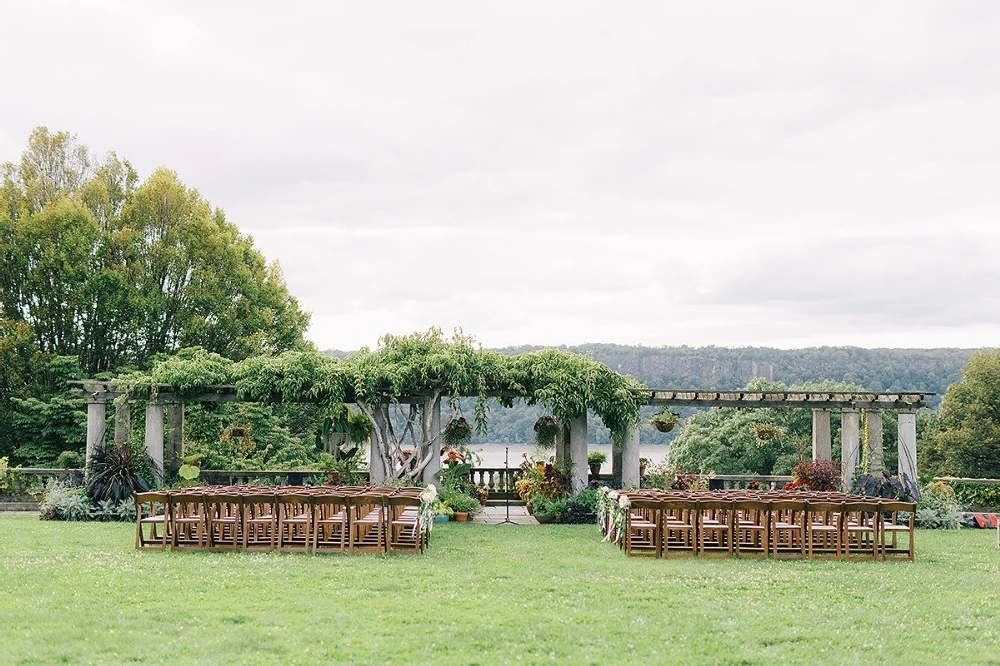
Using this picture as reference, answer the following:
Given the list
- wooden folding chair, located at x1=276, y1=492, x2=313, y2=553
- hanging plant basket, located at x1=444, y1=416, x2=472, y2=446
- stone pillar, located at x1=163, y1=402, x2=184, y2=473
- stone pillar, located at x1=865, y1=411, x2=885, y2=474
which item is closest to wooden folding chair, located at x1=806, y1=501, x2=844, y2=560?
stone pillar, located at x1=865, y1=411, x2=885, y2=474

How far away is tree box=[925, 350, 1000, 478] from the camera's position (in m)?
35.9

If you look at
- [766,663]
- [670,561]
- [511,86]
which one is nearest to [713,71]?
[511,86]

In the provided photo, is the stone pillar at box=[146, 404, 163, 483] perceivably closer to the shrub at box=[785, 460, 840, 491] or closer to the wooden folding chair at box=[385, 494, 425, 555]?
the wooden folding chair at box=[385, 494, 425, 555]

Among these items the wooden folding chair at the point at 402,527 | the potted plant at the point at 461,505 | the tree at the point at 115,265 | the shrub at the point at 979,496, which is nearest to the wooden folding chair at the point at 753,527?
the wooden folding chair at the point at 402,527

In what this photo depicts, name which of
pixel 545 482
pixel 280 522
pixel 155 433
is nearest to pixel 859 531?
pixel 545 482

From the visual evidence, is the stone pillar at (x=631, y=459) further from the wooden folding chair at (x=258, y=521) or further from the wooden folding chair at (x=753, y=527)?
the wooden folding chair at (x=258, y=521)

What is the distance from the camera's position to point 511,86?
16578mm

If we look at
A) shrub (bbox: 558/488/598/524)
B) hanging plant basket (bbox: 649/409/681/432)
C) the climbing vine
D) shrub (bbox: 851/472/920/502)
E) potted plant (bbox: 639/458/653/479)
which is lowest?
shrub (bbox: 558/488/598/524)

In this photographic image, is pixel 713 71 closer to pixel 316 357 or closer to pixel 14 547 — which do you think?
pixel 316 357

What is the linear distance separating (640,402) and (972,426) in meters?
20.7

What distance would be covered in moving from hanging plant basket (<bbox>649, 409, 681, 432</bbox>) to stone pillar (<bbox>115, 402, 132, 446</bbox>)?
10830 millimetres

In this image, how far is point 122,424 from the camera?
21453mm

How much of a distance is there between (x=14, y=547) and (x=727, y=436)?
92.2 feet

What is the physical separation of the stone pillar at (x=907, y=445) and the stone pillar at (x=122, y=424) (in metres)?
15.9
